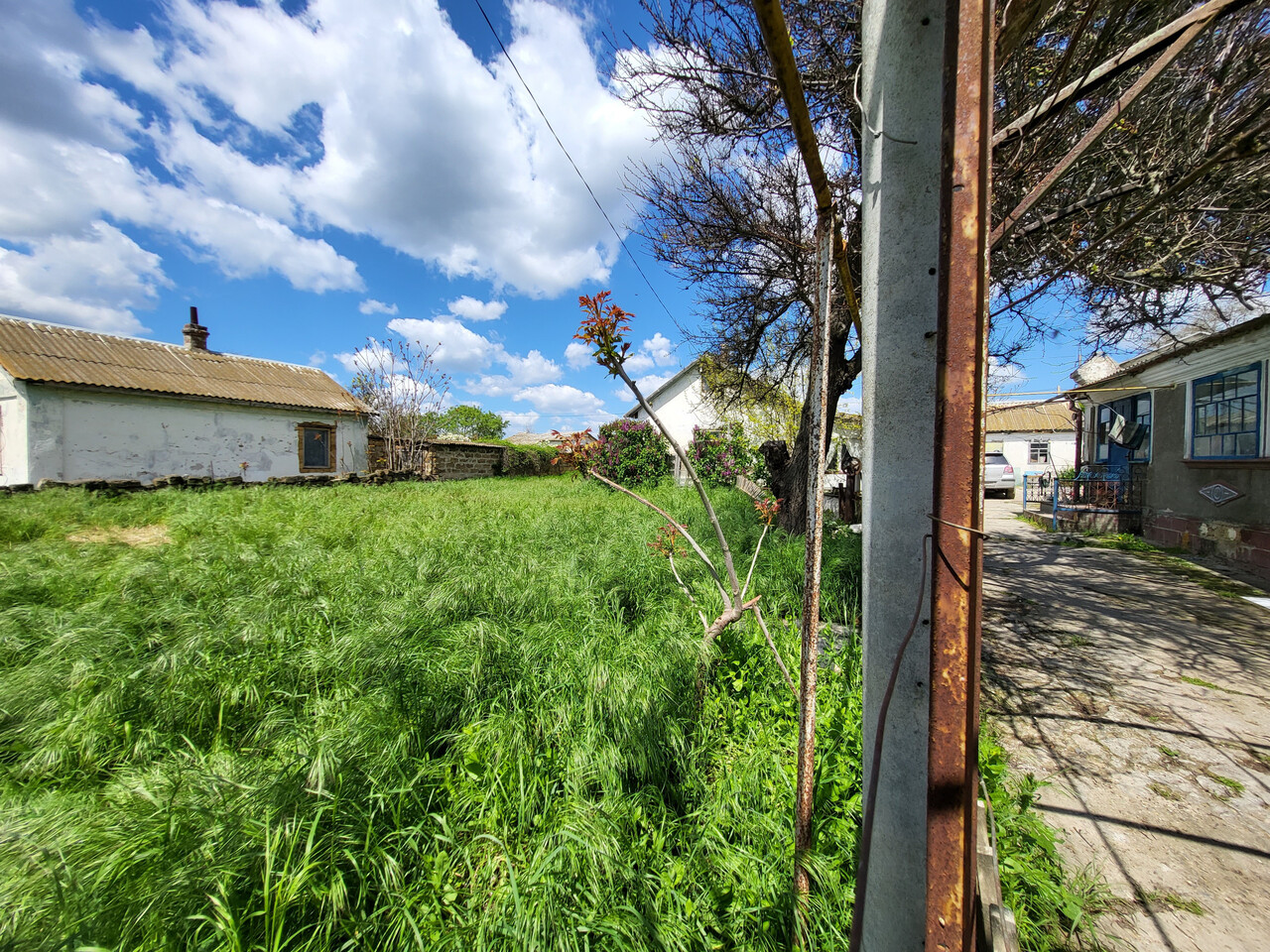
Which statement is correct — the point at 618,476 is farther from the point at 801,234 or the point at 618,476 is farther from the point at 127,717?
the point at 127,717

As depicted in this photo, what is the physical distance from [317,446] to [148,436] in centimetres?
418

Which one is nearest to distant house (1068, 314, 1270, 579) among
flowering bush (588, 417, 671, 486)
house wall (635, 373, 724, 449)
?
flowering bush (588, 417, 671, 486)

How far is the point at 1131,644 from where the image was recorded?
374 cm

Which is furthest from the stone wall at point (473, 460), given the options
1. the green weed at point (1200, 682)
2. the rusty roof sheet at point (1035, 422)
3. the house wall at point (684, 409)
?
the rusty roof sheet at point (1035, 422)

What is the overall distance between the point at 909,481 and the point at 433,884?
197cm

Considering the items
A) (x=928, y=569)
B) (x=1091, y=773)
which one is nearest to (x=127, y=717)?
(x=928, y=569)

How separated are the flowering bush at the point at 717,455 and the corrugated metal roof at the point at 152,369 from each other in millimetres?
12581

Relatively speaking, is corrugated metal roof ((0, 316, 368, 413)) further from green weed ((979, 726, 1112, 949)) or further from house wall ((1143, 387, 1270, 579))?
house wall ((1143, 387, 1270, 579))

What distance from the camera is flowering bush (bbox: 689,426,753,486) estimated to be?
13734mm

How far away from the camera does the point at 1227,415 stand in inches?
258

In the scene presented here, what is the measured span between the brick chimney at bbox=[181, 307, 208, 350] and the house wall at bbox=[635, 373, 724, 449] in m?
15.5

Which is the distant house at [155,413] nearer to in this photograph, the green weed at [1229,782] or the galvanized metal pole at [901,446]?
the galvanized metal pole at [901,446]

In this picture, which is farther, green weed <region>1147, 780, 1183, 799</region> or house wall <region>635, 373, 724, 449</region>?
house wall <region>635, 373, 724, 449</region>

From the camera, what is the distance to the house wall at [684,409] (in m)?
18.9
